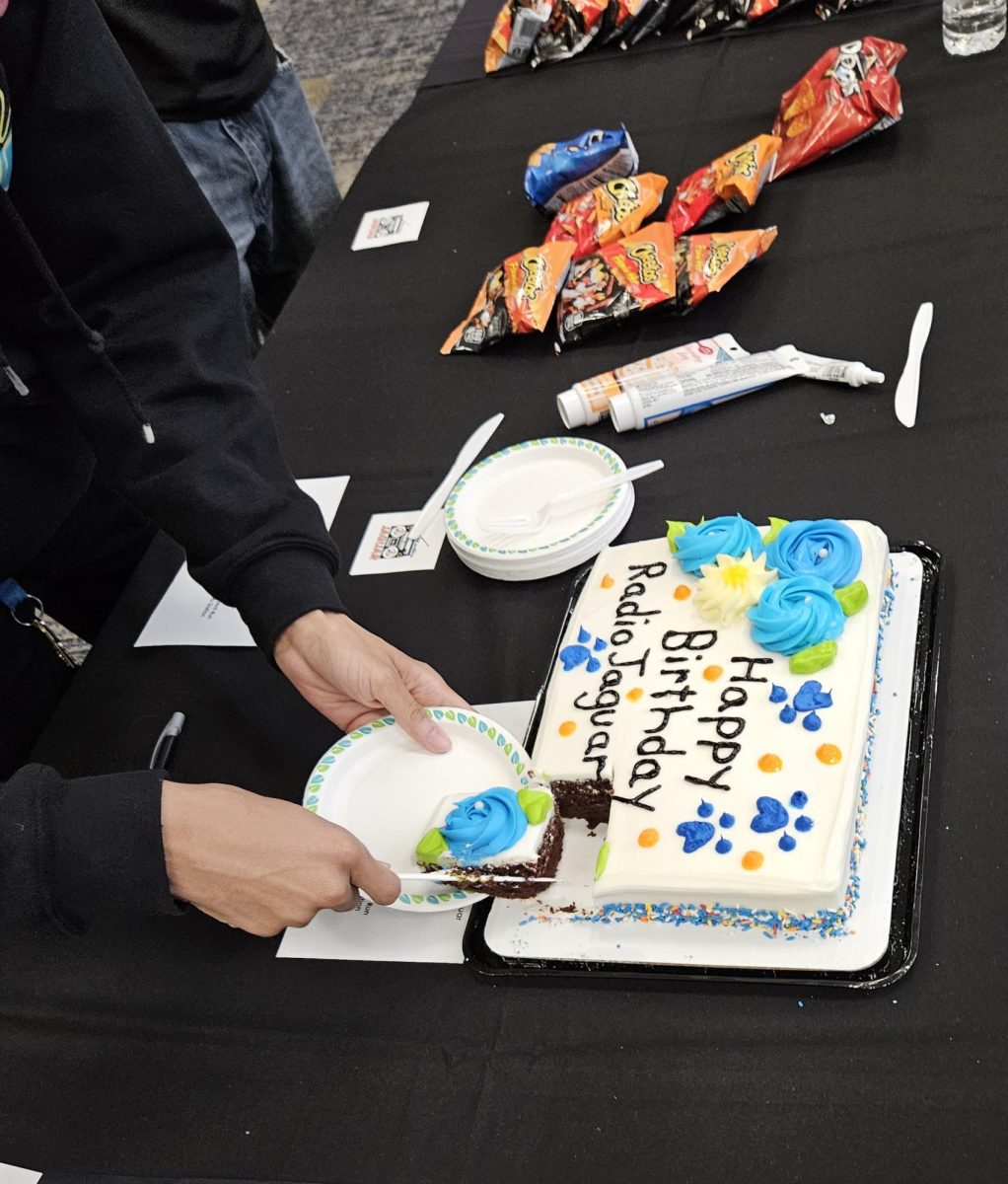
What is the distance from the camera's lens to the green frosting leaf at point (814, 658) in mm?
908

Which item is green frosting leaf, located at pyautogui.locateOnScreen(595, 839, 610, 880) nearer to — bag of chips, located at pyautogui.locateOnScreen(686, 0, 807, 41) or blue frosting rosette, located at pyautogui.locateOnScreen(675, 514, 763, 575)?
blue frosting rosette, located at pyautogui.locateOnScreen(675, 514, 763, 575)

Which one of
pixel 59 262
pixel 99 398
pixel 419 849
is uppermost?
pixel 59 262

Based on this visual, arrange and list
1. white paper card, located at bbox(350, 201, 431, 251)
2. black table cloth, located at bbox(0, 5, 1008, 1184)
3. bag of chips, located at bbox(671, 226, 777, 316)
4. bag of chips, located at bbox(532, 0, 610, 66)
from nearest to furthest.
A: 1. black table cloth, located at bbox(0, 5, 1008, 1184)
2. bag of chips, located at bbox(671, 226, 777, 316)
3. white paper card, located at bbox(350, 201, 431, 251)
4. bag of chips, located at bbox(532, 0, 610, 66)

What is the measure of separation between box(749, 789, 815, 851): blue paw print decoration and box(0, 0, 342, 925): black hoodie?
0.47 meters

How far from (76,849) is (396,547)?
57 centimetres

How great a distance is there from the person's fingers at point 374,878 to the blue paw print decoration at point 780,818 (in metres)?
0.28

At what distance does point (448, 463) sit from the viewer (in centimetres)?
139

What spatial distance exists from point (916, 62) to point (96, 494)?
1353 millimetres

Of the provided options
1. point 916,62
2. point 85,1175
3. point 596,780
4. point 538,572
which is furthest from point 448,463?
point 916,62

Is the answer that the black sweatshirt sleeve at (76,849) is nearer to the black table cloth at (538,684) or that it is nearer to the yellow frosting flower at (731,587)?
the black table cloth at (538,684)

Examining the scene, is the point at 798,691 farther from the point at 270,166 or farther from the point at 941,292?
the point at 270,166

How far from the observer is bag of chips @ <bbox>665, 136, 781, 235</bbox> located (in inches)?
57.8

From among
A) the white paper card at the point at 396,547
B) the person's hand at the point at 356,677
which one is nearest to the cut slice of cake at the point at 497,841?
the person's hand at the point at 356,677

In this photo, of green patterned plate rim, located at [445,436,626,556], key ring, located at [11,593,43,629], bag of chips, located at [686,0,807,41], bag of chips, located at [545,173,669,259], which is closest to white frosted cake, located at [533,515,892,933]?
green patterned plate rim, located at [445,436,626,556]
